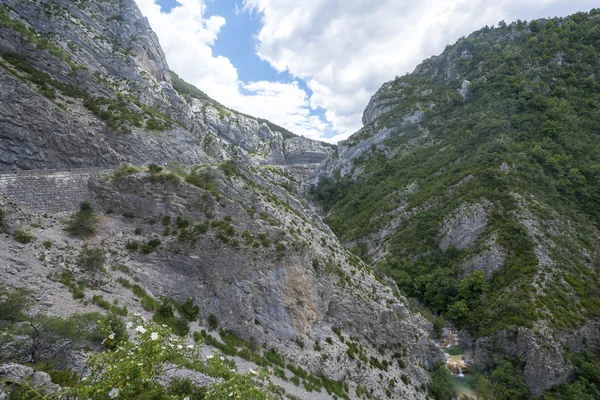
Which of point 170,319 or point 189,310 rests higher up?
point 189,310

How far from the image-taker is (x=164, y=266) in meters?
18.0

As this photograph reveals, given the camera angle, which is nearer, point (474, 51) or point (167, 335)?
point (167, 335)

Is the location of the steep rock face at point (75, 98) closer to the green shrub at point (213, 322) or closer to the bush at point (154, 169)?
the bush at point (154, 169)

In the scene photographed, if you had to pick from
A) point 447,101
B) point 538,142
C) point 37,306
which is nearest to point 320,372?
point 37,306

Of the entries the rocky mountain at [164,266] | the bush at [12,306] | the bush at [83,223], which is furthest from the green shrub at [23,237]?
the bush at [12,306]

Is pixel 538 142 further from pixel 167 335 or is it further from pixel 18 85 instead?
pixel 18 85

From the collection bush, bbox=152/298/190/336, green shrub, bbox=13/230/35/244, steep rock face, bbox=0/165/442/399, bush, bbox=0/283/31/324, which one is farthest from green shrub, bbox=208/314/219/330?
green shrub, bbox=13/230/35/244

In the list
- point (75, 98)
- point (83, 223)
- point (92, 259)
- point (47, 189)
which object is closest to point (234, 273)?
point (92, 259)

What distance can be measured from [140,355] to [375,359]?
22336mm

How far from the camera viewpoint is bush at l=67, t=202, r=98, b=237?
54.4ft

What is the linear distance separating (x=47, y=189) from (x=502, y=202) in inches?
2313

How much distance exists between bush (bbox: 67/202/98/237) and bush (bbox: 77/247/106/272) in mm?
1935

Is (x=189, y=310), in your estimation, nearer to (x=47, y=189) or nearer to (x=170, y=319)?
(x=170, y=319)

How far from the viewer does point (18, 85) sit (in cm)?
2092
